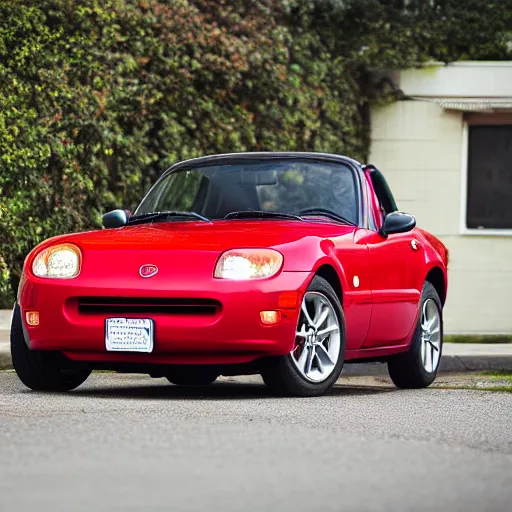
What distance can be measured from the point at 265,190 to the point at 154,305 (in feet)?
5.39

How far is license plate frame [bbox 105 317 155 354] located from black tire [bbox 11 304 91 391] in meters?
0.44

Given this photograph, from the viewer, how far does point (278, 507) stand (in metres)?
4.50

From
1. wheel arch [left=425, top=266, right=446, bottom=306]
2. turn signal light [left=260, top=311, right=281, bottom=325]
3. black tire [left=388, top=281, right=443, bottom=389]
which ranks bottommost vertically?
black tire [left=388, top=281, right=443, bottom=389]

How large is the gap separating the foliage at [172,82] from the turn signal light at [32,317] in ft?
15.9

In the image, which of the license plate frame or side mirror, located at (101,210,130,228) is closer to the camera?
the license plate frame

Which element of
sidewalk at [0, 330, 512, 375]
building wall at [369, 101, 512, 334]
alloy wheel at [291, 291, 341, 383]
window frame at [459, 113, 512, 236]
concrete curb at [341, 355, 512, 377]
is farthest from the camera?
window frame at [459, 113, 512, 236]

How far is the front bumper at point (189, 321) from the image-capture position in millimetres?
7977

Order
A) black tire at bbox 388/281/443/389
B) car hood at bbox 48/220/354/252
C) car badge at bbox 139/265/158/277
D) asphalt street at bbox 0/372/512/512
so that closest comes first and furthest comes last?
asphalt street at bbox 0/372/512/512 < car badge at bbox 139/265/158/277 < car hood at bbox 48/220/354/252 < black tire at bbox 388/281/443/389

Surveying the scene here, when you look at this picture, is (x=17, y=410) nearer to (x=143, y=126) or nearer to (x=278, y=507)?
(x=278, y=507)

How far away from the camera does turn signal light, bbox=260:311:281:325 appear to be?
800cm

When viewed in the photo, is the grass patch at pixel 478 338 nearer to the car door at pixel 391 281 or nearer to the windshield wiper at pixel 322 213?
the car door at pixel 391 281

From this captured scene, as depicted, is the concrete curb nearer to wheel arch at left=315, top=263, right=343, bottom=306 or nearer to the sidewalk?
the sidewalk

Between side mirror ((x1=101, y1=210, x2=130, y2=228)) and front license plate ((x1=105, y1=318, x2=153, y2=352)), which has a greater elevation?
side mirror ((x1=101, y1=210, x2=130, y2=228))

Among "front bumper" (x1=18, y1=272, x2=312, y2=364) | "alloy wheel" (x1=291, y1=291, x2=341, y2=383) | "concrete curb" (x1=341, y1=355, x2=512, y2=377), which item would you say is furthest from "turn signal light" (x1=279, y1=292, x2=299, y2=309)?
"concrete curb" (x1=341, y1=355, x2=512, y2=377)
